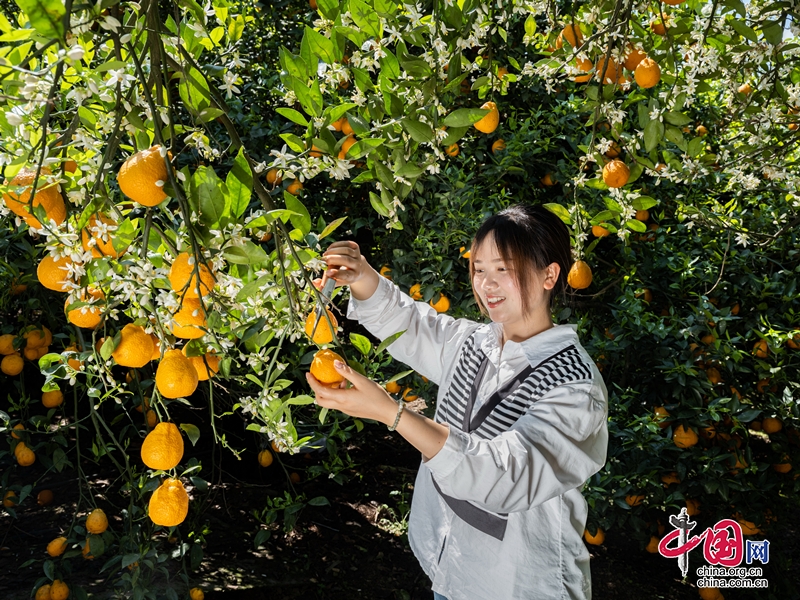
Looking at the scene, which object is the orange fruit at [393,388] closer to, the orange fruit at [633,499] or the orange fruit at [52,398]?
the orange fruit at [633,499]

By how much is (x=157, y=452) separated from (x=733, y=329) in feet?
7.43

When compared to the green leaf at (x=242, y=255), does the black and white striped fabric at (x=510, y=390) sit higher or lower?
lower

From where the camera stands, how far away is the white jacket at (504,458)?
1213 mm

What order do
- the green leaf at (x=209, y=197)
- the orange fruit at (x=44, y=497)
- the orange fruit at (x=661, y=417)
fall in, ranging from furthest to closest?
the orange fruit at (x=44, y=497) < the orange fruit at (x=661, y=417) < the green leaf at (x=209, y=197)

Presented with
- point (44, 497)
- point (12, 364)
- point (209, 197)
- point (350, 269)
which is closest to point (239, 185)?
point (209, 197)

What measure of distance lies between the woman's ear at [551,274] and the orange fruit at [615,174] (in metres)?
0.24

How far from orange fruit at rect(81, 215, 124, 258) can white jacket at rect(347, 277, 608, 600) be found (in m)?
0.62

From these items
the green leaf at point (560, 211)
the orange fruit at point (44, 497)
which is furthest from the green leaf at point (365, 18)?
the orange fruit at point (44, 497)

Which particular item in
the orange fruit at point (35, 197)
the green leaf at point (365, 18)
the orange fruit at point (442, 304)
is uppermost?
the green leaf at point (365, 18)

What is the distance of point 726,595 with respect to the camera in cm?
273

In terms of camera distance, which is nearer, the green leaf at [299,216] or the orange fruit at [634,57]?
the green leaf at [299,216]

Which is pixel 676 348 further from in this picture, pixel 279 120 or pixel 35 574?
pixel 35 574

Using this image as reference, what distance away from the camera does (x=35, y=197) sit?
87cm

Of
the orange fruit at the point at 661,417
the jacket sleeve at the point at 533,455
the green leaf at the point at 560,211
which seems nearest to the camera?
the jacket sleeve at the point at 533,455
